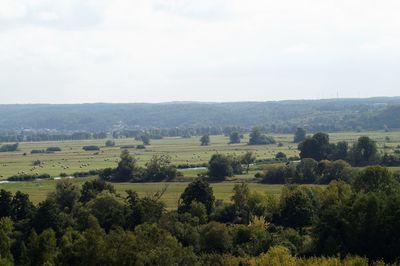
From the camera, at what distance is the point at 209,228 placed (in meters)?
66.4

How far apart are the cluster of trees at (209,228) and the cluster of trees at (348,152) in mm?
56038

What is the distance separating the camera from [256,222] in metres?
71.9

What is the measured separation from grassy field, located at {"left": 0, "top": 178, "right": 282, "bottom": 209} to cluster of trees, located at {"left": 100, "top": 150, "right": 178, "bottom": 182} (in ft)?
20.8

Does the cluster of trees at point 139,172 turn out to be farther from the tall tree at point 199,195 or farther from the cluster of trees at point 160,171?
the tall tree at point 199,195

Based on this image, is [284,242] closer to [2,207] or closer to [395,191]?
[395,191]

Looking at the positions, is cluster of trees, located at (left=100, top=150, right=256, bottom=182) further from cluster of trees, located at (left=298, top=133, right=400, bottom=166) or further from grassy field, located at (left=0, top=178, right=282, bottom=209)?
cluster of trees, located at (left=298, top=133, right=400, bottom=166)

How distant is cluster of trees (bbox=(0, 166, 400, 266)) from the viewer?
51.4 meters

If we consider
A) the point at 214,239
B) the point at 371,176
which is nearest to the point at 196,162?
the point at 371,176

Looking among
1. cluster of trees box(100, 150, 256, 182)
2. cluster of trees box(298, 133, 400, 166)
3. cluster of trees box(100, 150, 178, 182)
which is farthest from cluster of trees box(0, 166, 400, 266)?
cluster of trees box(298, 133, 400, 166)

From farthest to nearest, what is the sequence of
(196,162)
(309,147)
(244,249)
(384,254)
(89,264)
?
(196,162)
(309,147)
(244,249)
(384,254)
(89,264)

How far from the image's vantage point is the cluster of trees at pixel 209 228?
169 feet

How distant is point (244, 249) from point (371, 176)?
87.4 ft

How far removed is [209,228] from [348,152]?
84.8m

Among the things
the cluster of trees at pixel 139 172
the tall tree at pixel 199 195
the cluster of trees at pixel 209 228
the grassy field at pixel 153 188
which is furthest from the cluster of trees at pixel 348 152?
the tall tree at pixel 199 195
